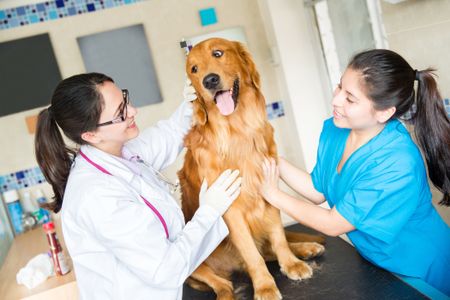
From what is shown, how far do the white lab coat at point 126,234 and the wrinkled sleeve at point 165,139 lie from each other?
0.84ft

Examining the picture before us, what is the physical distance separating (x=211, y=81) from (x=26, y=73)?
6.44 ft

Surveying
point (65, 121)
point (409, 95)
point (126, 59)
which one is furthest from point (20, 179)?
point (409, 95)

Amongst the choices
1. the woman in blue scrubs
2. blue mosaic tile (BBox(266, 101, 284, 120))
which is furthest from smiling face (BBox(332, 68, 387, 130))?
blue mosaic tile (BBox(266, 101, 284, 120))

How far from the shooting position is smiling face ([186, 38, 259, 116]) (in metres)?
1.58

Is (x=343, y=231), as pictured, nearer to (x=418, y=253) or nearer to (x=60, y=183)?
(x=418, y=253)

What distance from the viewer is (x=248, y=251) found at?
1563 mm

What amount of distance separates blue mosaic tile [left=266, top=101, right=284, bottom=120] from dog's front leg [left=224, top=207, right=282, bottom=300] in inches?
73.7

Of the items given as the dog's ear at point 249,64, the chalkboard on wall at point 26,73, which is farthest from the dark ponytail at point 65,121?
the chalkboard on wall at point 26,73

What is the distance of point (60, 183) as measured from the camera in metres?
1.50

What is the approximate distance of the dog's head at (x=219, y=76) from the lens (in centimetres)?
158

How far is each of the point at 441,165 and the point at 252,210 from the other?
2.15ft

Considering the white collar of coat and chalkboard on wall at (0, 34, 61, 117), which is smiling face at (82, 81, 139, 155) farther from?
chalkboard on wall at (0, 34, 61, 117)

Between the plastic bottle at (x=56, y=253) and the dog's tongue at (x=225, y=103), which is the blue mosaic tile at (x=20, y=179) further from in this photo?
the dog's tongue at (x=225, y=103)

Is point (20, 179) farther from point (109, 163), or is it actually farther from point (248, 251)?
point (248, 251)
